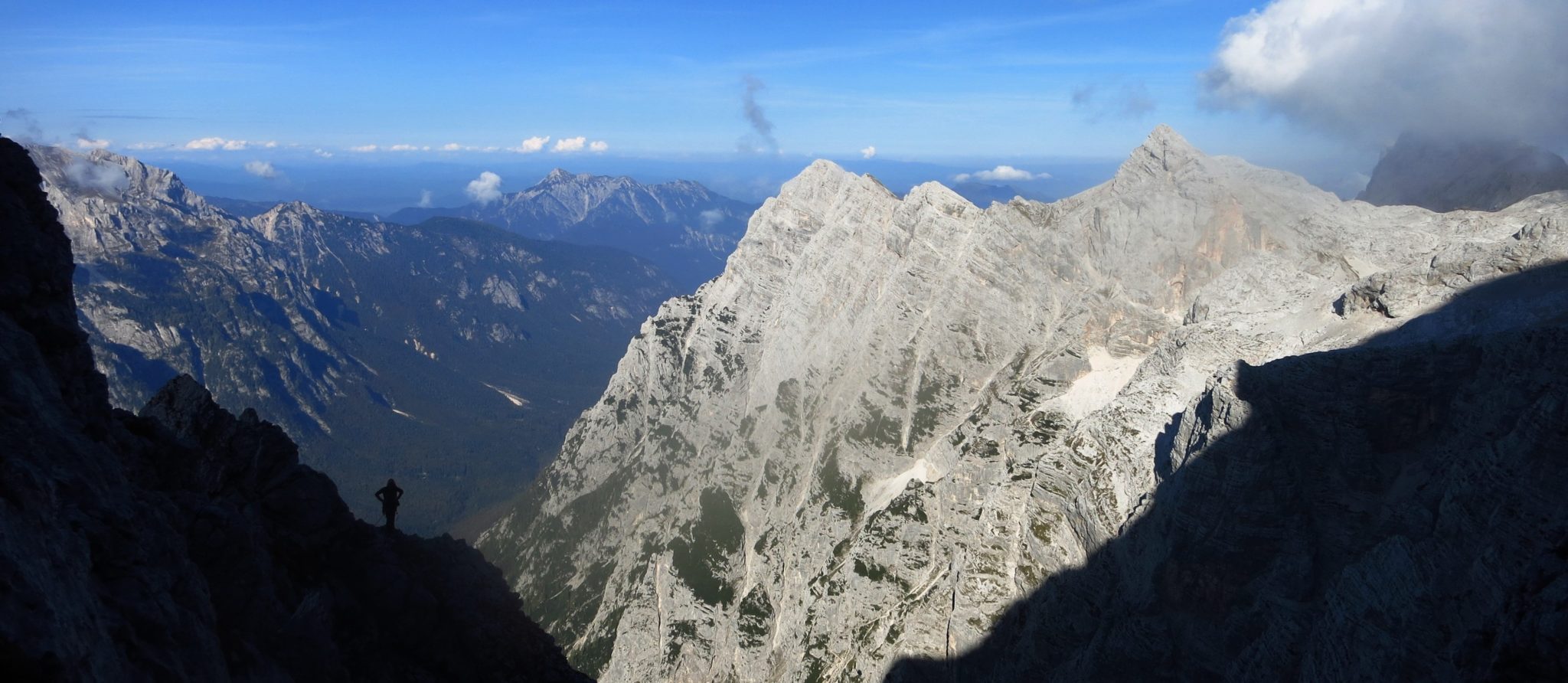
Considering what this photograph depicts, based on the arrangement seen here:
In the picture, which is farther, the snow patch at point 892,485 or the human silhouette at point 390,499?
the snow patch at point 892,485

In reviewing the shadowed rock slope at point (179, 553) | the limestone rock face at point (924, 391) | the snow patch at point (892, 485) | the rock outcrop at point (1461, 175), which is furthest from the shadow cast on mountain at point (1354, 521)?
the snow patch at point (892, 485)

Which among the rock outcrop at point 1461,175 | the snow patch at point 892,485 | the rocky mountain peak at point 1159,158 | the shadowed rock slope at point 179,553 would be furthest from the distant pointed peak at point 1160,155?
the shadowed rock slope at point 179,553

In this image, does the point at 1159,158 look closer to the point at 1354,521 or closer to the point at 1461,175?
the point at 1461,175

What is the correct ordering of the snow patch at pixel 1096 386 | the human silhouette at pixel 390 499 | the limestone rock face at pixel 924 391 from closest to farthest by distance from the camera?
the human silhouette at pixel 390 499 < the limestone rock face at pixel 924 391 < the snow patch at pixel 1096 386

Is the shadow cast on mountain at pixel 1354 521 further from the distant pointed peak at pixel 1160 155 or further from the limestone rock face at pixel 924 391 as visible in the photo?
the distant pointed peak at pixel 1160 155

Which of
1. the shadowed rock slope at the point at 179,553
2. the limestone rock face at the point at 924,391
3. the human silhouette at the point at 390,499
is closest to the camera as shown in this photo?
the shadowed rock slope at the point at 179,553

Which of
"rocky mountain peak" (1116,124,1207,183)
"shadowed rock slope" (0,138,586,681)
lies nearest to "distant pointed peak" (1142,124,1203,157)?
"rocky mountain peak" (1116,124,1207,183)

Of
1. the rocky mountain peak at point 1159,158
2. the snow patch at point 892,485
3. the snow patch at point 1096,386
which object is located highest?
the rocky mountain peak at point 1159,158

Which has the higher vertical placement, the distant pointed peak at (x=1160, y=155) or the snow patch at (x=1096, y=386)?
the distant pointed peak at (x=1160, y=155)
